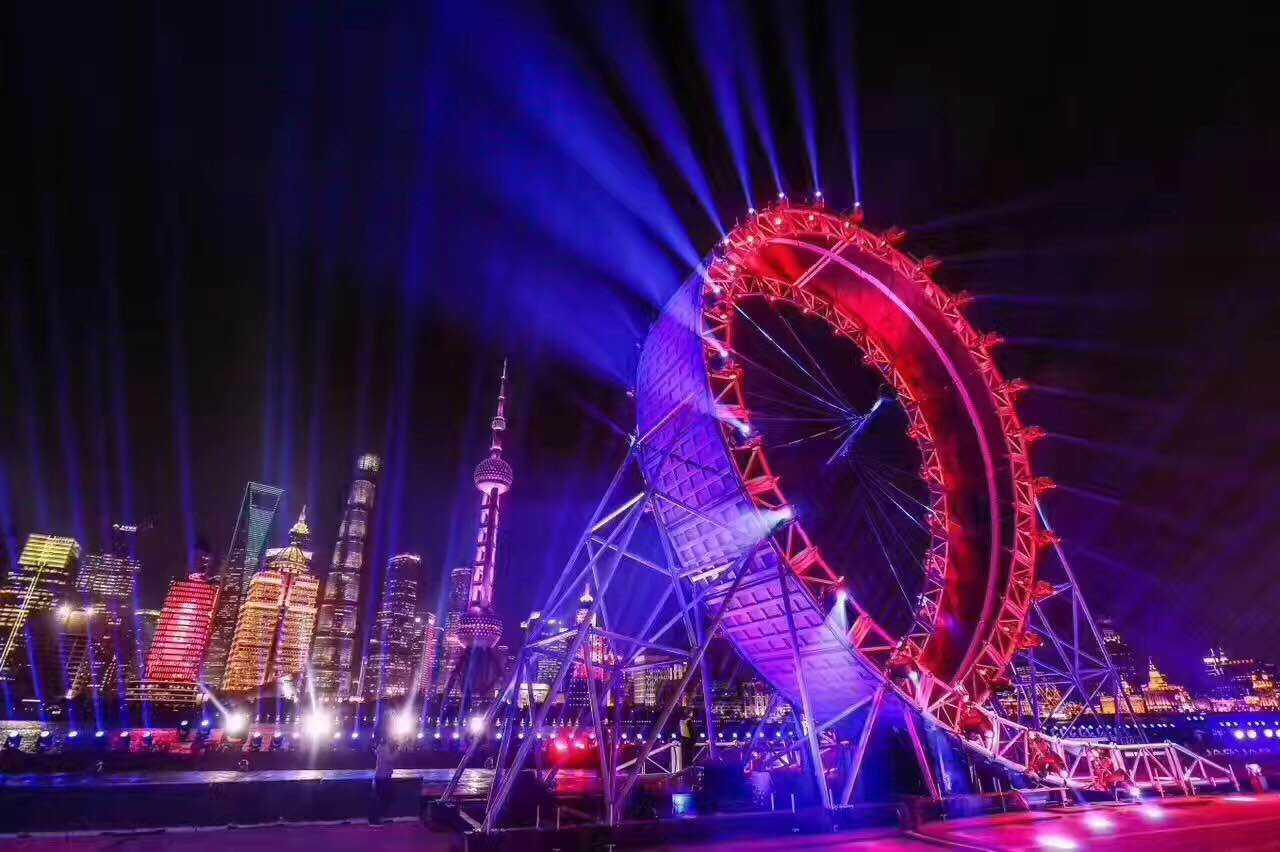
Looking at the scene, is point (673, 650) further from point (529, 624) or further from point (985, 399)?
point (985, 399)

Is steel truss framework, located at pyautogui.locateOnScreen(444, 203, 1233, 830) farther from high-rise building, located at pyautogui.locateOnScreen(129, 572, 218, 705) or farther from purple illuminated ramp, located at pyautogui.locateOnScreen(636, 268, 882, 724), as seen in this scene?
high-rise building, located at pyautogui.locateOnScreen(129, 572, 218, 705)

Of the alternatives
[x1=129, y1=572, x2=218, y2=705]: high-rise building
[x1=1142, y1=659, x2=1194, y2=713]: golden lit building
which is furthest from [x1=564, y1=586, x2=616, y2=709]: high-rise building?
[x1=129, y1=572, x2=218, y2=705]: high-rise building

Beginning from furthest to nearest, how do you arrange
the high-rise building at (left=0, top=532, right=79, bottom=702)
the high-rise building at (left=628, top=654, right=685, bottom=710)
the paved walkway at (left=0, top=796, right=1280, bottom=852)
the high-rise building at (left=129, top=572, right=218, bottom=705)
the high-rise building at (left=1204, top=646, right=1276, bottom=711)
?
the high-rise building at (left=129, top=572, right=218, bottom=705) < the high-rise building at (left=0, top=532, right=79, bottom=702) < the high-rise building at (left=1204, top=646, right=1276, bottom=711) < the high-rise building at (left=628, top=654, right=685, bottom=710) < the paved walkway at (left=0, top=796, right=1280, bottom=852)

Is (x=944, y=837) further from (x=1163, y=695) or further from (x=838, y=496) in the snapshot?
(x=1163, y=695)

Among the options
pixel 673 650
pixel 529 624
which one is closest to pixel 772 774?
pixel 673 650

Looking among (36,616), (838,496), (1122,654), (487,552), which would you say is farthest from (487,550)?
(36,616)

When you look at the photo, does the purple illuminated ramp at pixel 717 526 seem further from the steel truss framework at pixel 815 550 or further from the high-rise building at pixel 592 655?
the high-rise building at pixel 592 655
